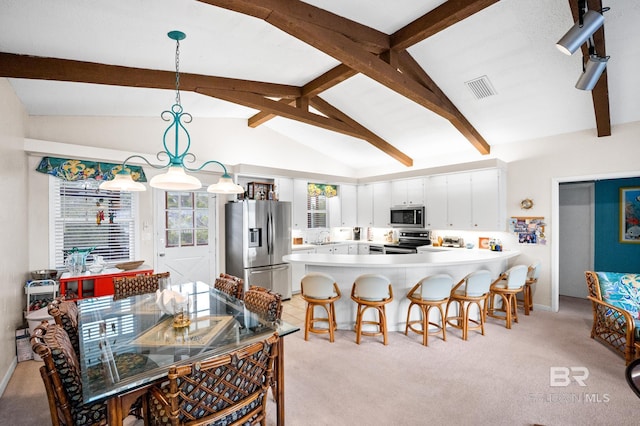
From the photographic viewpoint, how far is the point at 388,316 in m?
3.95

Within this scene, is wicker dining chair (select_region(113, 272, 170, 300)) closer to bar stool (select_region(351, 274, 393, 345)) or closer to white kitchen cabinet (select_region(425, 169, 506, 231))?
bar stool (select_region(351, 274, 393, 345))

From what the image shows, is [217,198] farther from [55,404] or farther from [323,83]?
[55,404]

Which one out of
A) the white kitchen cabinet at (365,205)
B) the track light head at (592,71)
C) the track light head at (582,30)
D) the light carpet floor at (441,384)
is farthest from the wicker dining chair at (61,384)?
the white kitchen cabinet at (365,205)

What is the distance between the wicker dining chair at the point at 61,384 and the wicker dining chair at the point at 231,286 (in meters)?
1.34

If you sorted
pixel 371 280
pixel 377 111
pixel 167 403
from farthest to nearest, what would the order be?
1. pixel 377 111
2. pixel 371 280
3. pixel 167 403

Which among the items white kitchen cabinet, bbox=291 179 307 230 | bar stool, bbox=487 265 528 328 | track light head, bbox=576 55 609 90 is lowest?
bar stool, bbox=487 265 528 328

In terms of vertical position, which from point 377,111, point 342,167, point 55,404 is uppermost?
point 377,111

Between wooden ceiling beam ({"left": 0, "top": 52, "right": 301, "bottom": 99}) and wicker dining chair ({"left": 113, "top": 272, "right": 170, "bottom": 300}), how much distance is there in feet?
6.64

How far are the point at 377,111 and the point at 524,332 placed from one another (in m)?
3.85

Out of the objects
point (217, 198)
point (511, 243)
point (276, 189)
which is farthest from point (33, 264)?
point (511, 243)

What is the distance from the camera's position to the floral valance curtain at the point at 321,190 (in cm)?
662

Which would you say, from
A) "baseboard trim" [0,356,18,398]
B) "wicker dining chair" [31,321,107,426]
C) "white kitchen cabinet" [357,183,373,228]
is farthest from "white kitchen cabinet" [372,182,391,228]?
"baseboard trim" [0,356,18,398]

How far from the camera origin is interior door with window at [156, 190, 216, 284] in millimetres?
4926

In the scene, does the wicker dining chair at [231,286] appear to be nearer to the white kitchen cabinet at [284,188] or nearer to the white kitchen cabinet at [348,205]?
the white kitchen cabinet at [284,188]
